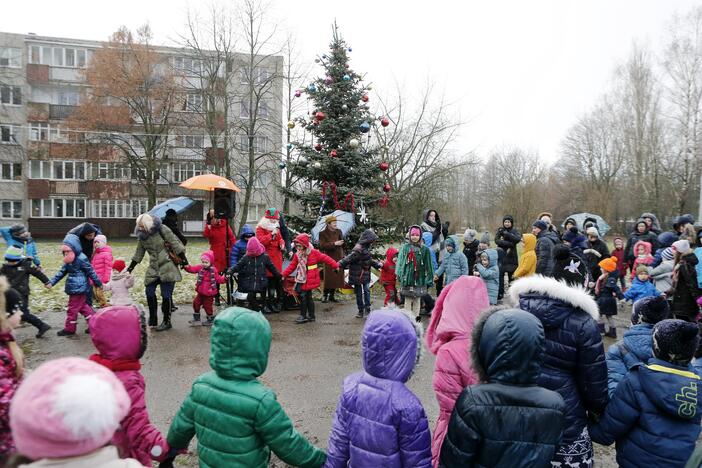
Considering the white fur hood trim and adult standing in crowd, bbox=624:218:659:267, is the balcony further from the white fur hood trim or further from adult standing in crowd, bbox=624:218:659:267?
the white fur hood trim

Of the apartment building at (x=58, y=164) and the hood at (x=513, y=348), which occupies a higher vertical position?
the apartment building at (x=58, y=164)

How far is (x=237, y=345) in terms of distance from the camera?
2.63 metres

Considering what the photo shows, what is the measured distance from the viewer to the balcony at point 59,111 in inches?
1614

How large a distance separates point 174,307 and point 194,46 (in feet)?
78.0

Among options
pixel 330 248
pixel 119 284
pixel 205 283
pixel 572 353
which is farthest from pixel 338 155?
pixel 572 353

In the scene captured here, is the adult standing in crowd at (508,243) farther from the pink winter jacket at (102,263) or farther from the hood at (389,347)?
the hood at (389,347)

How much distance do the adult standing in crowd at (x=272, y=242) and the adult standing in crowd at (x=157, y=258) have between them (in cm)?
218

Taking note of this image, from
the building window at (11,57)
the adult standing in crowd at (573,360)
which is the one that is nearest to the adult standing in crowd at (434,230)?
the adult standing in crowd at (573,360)

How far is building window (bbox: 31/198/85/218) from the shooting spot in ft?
135

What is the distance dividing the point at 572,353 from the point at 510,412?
855 millimetres

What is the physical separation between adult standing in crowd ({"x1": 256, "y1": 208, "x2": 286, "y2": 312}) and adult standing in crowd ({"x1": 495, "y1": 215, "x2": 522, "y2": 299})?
5548 millimetres

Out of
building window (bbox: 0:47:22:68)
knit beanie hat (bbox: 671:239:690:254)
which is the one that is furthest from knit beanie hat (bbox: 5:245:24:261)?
building window (bbox: 0:47:22:68)

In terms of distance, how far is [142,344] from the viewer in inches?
124

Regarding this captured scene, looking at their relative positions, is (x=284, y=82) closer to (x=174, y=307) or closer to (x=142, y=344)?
(x=174, y=307)
